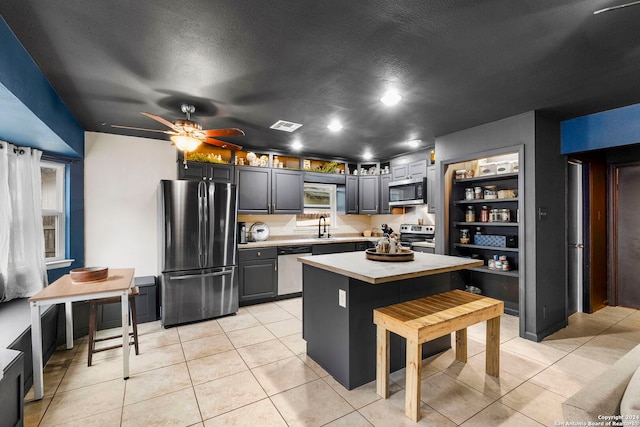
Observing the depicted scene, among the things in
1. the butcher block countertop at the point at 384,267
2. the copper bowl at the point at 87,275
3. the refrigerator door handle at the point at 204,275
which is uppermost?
the butcher block countertop at the point at 384,267

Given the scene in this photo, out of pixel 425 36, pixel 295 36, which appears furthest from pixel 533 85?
pixel 295 36

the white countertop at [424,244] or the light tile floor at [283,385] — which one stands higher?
the white countertop at [424,244]

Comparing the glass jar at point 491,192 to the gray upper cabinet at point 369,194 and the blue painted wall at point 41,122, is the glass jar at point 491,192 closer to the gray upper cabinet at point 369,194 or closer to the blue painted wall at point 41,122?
the gray upper cabinet at point 369,194

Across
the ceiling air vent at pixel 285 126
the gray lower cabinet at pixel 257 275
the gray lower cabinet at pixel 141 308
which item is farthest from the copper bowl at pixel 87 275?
the ceiling air vent at pixel 285 126

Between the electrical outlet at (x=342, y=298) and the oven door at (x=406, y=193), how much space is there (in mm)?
2934

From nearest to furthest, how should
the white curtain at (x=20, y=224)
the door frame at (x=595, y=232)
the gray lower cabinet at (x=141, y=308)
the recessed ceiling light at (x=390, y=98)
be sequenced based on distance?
the recessed ceiling light at (x=390, y=98)
the white curtain at (x=20, y=224)
the gray lower cabinet at (x=141, y=308)
the door frame at (x=595, y=232)

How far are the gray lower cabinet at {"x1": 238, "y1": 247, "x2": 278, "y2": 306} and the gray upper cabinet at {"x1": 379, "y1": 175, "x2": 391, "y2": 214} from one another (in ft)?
7.37

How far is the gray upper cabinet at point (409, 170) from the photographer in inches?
191

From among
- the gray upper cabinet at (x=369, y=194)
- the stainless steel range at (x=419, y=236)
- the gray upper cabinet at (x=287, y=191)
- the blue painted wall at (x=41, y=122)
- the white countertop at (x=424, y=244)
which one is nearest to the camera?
the blue painted wall at (x=41, y=122)

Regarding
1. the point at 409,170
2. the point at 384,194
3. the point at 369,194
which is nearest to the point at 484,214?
the point at 409,170

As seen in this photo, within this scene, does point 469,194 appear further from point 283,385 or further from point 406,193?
point 283,385

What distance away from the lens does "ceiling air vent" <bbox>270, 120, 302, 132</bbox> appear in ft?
11.6

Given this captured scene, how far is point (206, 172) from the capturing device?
174 inches

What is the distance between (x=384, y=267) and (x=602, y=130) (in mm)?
2965
